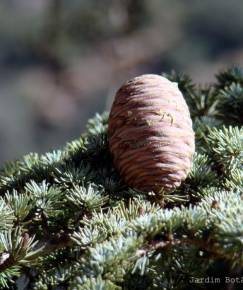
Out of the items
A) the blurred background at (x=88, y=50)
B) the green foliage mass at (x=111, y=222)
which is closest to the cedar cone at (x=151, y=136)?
the green foliage mass at (x=111, y=222)

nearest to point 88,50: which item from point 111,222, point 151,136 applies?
point 151,136

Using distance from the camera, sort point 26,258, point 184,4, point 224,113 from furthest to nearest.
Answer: point 184,4 < point 224,113 < point 26,258

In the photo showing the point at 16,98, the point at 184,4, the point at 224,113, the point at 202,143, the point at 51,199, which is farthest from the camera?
the point at 184,4

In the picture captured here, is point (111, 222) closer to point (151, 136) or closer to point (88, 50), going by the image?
point (151, 136)

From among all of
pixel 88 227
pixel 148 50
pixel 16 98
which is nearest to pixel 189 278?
pixel 88 227

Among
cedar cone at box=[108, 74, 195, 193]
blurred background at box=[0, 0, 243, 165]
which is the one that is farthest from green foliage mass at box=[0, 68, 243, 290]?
blurred background at box=[0, 0, 243, 165]

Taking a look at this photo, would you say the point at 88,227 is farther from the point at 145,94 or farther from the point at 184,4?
the point at 184,4
